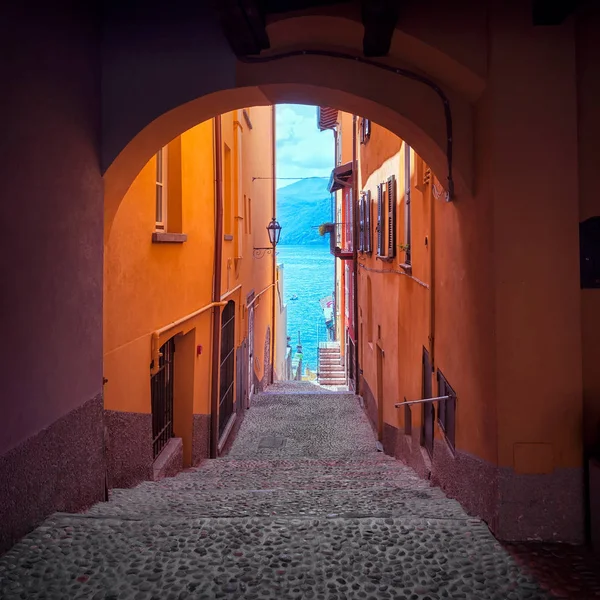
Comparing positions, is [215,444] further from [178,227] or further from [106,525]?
[106,525]

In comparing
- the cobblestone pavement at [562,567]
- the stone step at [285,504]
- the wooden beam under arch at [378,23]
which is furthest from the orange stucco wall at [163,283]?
the cobblestone pavement at [562,567]

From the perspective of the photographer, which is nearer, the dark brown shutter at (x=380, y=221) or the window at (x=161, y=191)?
the window at (x=161, y=191)

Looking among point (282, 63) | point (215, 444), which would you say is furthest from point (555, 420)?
point (215, 444)

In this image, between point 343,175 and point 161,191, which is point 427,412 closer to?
point 161,191

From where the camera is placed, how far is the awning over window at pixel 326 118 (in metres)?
21.2

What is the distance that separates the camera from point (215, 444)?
28.6 ft

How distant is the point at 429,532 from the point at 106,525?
1.75 metres

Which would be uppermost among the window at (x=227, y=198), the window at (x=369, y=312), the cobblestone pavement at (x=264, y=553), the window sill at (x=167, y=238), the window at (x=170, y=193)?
the window at (x=227, y=198)

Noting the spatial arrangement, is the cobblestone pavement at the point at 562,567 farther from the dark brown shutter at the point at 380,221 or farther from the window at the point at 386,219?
the dark brown shutter at the point at 380,221

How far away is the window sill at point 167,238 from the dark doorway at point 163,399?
4.12ft

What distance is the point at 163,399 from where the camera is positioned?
701cm

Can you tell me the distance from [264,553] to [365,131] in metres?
10.7

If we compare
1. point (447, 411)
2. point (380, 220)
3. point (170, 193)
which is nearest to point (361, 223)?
point (380, 220)

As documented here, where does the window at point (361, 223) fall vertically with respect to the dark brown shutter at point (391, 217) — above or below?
above
